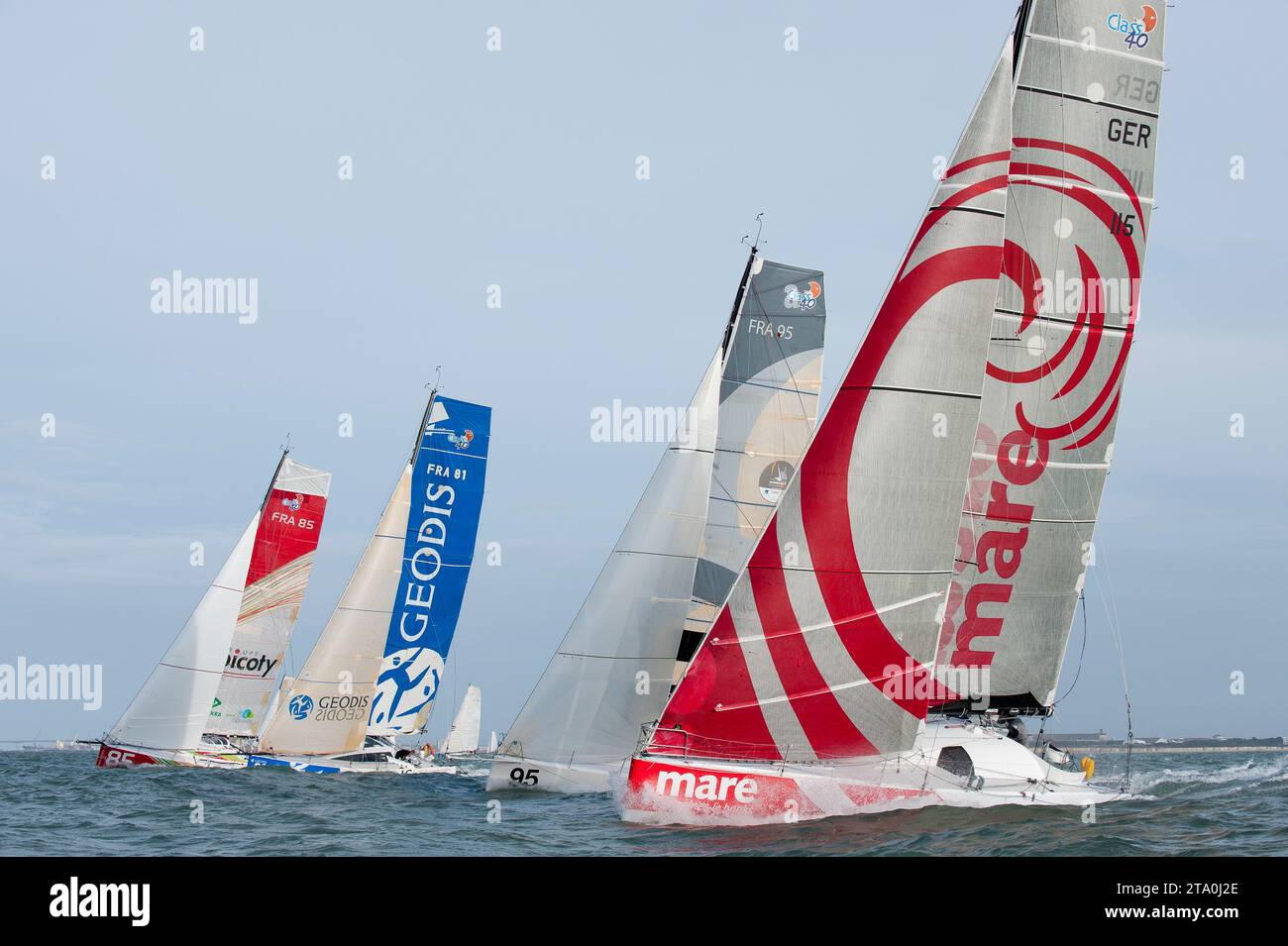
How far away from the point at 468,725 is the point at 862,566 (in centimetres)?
5121

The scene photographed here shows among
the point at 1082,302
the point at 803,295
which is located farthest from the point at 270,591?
the point at 1082,302

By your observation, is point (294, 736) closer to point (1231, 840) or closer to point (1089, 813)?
point (1089, 813)

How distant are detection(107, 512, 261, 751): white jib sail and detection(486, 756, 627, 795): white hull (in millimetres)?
14094

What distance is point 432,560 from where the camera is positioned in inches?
1403

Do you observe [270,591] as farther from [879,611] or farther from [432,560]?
[879,611]

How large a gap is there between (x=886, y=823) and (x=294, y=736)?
67.3 feet

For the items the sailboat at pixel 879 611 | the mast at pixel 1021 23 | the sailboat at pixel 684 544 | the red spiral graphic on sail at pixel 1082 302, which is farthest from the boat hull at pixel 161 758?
the mast at pixel 1021 23

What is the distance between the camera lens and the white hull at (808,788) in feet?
56.3

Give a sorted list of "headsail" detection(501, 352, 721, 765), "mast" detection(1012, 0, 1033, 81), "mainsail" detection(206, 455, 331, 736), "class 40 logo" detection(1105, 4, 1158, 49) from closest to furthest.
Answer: "mast" detection(1012, 0, 1033, 81) < "class 40 logo" detection(1105, 4, 1158, 49) < "headsail" detection(501, 352, 721, 765) < "mainsail" detection(206, 455, 331, 736)

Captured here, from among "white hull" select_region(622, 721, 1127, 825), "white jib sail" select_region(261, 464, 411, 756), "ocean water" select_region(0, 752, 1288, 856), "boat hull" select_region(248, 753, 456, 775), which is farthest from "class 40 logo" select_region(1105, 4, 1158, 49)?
"boat hull" select_region(248, 753, 456, 775)

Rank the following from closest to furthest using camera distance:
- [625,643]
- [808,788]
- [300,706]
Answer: [808,788] → [625,643] → [300,706]

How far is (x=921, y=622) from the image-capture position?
60.2 ft

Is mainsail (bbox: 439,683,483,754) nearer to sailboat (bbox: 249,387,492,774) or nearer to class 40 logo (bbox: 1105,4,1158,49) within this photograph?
sailboat (bbox: 249,387,492,774)

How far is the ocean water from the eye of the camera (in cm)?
1561
